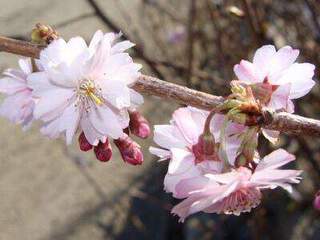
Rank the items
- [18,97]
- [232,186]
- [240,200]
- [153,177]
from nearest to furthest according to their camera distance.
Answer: [232,186], [240,200], [18,97], [153,177]

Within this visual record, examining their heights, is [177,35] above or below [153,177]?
above

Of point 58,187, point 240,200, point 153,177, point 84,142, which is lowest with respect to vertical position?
point 153,177

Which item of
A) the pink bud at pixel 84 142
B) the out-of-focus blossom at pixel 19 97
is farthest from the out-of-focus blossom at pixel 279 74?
the out-of-focus blossom at pixel 19 97

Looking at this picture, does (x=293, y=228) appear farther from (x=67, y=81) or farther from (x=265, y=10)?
(x=67, y=81)

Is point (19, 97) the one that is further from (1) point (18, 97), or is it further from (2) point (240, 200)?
(2) point (240, 200)

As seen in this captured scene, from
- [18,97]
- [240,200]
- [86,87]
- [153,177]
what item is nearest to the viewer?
[240,200]

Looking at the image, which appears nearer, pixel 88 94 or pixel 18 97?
pixel 88 94

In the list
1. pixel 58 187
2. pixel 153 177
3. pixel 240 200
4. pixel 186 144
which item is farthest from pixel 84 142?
pixel 58 187

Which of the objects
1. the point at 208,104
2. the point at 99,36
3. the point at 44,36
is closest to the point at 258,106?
the point at 208,104
